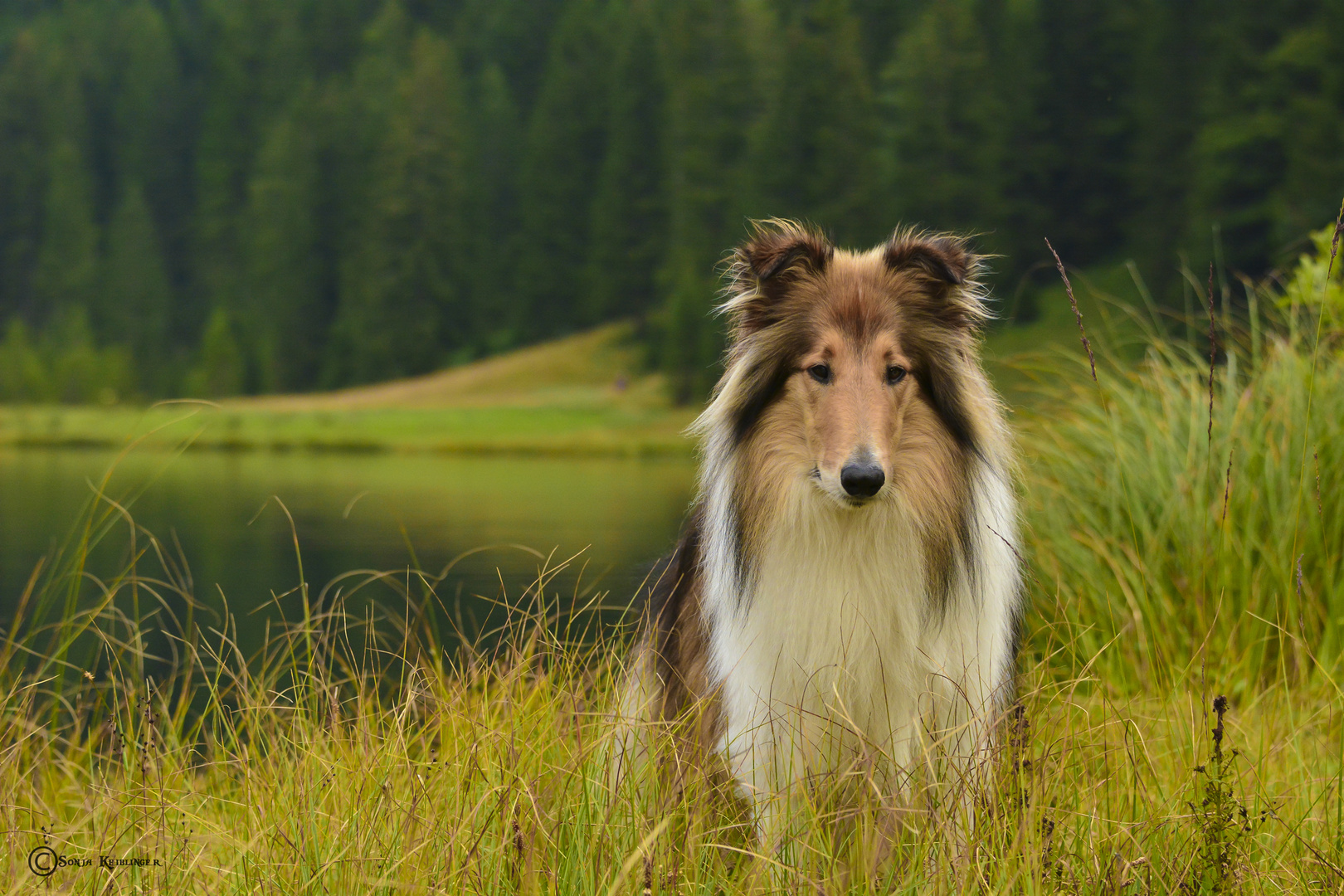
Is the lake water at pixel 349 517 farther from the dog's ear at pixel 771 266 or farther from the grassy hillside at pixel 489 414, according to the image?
the grassy hillside at pixel 489 414

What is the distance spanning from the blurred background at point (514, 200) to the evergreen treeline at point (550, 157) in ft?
0.51

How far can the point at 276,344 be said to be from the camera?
46156 millimetres

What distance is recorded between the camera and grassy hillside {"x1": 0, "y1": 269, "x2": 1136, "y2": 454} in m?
30.4

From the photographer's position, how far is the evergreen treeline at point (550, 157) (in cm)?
3375

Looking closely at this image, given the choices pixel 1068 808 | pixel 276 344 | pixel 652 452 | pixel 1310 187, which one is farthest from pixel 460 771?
pixel 276 344

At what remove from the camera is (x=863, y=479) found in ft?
9.07

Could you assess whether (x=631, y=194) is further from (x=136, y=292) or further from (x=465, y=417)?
(x=136, y=292)

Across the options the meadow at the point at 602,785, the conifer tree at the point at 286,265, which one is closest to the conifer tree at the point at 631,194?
the conifer tree at the point at 286,265

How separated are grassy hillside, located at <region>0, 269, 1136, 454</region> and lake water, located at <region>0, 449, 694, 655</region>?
6.50ft

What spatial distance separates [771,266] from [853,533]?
2.43 feet

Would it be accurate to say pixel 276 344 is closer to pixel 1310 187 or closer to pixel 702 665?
pixel 1310 187

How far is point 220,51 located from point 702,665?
59.8m

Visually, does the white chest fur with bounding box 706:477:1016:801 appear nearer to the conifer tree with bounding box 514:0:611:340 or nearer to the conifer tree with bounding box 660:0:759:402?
the conifer tree with bounding box 660:0:759:402

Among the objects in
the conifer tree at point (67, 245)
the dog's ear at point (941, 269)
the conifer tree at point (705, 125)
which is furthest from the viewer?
the conifer tree at point (67, 245)
